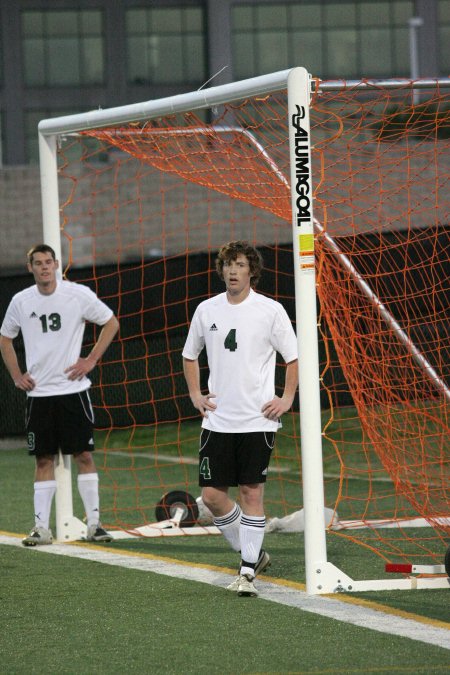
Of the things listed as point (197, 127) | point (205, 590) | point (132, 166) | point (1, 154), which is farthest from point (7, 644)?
point (1, 154)

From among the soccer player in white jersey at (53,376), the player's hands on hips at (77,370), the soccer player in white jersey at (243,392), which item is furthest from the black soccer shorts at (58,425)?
the soccer player in white jersey at (243,392)

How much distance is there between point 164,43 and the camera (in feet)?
157

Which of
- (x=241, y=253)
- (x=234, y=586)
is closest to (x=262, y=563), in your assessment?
(x=234, y=586)

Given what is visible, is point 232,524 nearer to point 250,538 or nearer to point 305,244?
point 250,538

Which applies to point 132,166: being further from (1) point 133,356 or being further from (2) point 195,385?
(2) point 195,385

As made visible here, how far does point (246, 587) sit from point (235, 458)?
2.19ft

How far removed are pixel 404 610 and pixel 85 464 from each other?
3.07 meters

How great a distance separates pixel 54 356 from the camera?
322 inches

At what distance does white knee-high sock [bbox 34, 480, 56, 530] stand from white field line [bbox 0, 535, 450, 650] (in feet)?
0.58

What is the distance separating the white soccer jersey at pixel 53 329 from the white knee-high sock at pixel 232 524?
5.99 ft

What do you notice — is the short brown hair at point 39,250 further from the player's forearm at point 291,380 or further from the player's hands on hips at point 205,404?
the player's forearm at point 291,380

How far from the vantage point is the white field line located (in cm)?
545

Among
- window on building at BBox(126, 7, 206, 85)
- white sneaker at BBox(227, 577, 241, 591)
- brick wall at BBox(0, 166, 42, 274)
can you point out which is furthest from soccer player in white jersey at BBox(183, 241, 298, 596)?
window on building at BBox(126, 7, 206, 85)

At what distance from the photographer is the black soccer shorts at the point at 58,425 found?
27.0 feet
